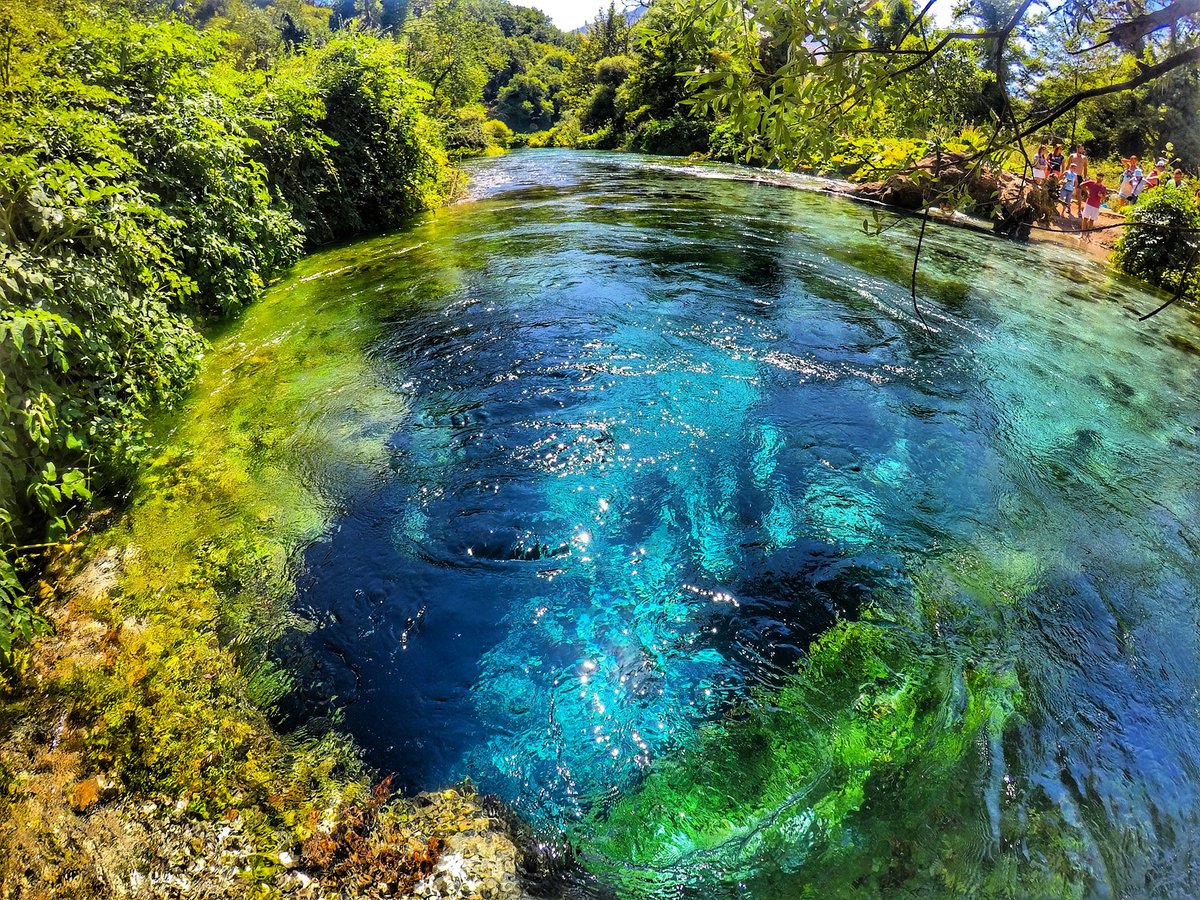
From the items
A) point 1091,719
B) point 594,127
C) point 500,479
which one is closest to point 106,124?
point 500,479

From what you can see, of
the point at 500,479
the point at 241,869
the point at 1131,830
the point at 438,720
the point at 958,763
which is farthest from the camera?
the point at 500,479

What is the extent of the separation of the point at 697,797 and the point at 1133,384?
8.08 meters

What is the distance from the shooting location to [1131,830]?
2.98 meters

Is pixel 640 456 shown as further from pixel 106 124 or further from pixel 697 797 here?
pixel 106 124

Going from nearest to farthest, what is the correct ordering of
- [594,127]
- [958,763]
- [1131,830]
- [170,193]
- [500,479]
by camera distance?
[1131,830], [958,763], [500,479], [170,193], [594,127]

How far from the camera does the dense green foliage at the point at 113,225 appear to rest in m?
4.21

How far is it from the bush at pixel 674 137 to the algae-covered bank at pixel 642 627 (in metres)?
28.1

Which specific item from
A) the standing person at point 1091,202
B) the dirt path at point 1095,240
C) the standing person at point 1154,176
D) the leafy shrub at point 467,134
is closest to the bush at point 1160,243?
the dirt path at point 1095,240

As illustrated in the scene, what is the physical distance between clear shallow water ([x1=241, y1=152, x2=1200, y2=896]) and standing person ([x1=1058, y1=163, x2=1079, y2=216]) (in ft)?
35.7

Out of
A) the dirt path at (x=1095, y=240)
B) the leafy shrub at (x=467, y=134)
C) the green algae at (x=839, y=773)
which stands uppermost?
the leafy shrub at (x=467, y=134)

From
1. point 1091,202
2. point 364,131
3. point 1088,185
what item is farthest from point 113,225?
point 1088,185

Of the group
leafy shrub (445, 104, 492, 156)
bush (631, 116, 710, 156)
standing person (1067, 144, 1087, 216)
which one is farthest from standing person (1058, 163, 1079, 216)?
leafy shrub (445, 104, 492, 156)

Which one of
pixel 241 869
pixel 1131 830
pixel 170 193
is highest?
pixel 170 193

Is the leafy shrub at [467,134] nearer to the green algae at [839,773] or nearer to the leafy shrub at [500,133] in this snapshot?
the leafy shrub at [500,133]
